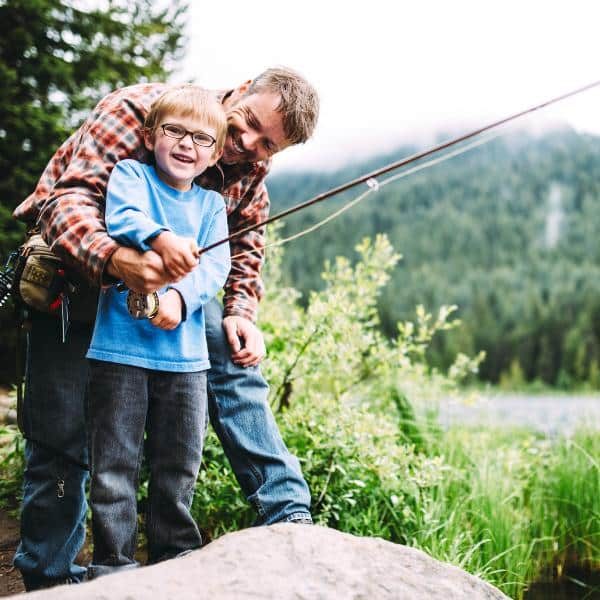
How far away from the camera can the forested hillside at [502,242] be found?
19125mm

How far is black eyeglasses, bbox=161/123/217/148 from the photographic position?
6.23 feet

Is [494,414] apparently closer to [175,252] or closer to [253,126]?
[253,126]

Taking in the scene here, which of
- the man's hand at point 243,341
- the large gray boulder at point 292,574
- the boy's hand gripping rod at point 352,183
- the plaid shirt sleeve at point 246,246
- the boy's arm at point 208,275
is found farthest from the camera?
the plaid shirt sleeve at point 246,246

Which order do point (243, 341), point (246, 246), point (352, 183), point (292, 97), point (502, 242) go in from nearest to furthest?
1. point (352, 183)
2. point (292, 97)
3. point (243, 341)
4. point (246, 246)
5. point (502, 242)

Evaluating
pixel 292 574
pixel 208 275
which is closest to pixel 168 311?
pixel 208 275

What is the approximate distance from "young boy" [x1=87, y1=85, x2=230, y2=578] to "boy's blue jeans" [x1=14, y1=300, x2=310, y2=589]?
162 millimetres

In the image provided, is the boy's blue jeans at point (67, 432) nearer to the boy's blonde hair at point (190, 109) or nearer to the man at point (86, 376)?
the man at point (86, 376)

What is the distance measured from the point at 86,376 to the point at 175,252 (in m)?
0.69

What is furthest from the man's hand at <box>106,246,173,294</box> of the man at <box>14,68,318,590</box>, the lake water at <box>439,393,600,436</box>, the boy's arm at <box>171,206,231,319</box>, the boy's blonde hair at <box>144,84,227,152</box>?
the lake water at <box>439,393,600,436</box>

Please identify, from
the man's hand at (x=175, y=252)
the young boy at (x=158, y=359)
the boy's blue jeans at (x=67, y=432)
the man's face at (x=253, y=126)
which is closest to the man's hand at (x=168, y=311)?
the young boy at (x=158, y=359)

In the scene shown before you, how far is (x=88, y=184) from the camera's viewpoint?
1.91 m

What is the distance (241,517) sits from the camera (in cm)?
306

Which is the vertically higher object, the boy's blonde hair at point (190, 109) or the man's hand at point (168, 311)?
the boy's blonde hair at point (190, 109)

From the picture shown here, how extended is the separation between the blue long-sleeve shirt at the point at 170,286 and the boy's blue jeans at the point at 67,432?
0.68 feet
